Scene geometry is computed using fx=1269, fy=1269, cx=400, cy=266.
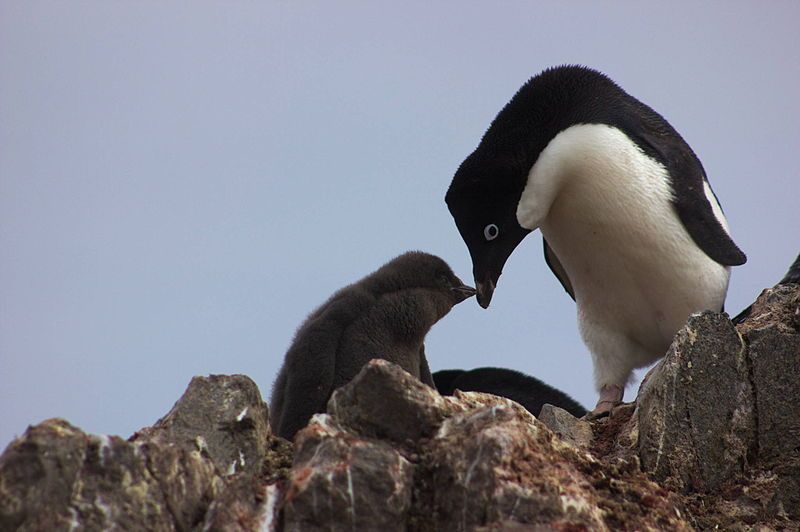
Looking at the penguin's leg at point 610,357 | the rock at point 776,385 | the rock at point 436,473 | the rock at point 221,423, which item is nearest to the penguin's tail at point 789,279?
the rock at point 776,385

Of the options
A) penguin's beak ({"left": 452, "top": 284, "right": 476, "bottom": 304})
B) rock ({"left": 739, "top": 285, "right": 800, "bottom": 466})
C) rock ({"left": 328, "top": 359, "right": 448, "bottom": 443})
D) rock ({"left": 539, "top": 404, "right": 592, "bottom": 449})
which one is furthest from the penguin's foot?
rock ({"left": 328, "top": 359, "right": 448, "bottom": 443})

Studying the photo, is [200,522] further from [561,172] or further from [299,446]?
[561,172]

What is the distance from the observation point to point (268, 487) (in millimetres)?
3814

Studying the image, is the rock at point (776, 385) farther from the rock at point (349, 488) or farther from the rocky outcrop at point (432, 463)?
the rock at point (349, 488)

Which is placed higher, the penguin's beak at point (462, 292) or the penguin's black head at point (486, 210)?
the penguin's black head at point (486, 210)

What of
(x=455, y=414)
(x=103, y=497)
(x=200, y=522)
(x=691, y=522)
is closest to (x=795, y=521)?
(x=691, y=522)

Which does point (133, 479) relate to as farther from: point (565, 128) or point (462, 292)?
point (565, 128)

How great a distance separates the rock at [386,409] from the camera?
4074 millimetres

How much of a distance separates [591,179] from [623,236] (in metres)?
0.40

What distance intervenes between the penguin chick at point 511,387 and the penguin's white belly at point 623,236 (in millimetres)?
317

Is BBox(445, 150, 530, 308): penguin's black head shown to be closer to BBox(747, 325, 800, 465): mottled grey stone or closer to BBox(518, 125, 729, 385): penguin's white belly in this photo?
BBox(518, 125, 729, 385): penguin's white belly

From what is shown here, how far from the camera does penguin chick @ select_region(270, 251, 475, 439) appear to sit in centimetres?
638

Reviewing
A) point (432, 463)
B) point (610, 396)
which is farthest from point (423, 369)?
point (432, 463)

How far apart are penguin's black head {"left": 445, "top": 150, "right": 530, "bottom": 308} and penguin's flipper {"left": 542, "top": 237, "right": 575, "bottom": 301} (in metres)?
1.34
